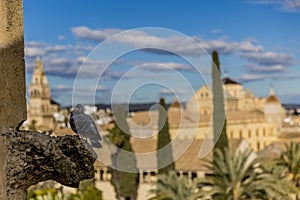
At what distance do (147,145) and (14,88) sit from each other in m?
30.6

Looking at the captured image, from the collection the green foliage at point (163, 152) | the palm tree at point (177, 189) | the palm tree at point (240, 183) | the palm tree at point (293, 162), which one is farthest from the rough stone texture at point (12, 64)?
the green foliage at point (163, 152)

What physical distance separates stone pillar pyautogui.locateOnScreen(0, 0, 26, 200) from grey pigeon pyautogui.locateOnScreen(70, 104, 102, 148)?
127mm

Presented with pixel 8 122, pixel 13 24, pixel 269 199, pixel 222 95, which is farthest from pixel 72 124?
pixel 222 95

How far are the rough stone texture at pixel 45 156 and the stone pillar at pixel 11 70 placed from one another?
2 cm

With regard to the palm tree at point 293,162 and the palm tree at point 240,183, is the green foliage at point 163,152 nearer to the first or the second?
the palm tree at point 293,162

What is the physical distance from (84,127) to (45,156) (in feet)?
0.40

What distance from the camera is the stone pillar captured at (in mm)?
1300

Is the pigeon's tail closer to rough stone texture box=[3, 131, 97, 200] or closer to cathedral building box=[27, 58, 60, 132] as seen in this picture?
rough stone texture box=[3, 131, 97, 200]

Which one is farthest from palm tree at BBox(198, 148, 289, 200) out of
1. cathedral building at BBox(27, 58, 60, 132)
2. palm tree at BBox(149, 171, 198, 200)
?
cathedral building at BBox(27, 58, 60, 132)

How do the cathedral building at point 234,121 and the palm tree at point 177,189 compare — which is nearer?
the palm tree at point 177,189

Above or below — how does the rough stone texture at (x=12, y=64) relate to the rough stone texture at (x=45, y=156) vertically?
above

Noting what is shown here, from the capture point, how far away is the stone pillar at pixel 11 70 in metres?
1.30

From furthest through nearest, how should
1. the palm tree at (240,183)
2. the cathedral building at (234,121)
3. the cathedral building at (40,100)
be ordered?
the cathedral building at (40,100), the cathedral building at (234,121), the palm tree at (240,183)

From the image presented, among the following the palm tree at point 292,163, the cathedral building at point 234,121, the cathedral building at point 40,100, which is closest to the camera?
the palm tree at point 292,163
